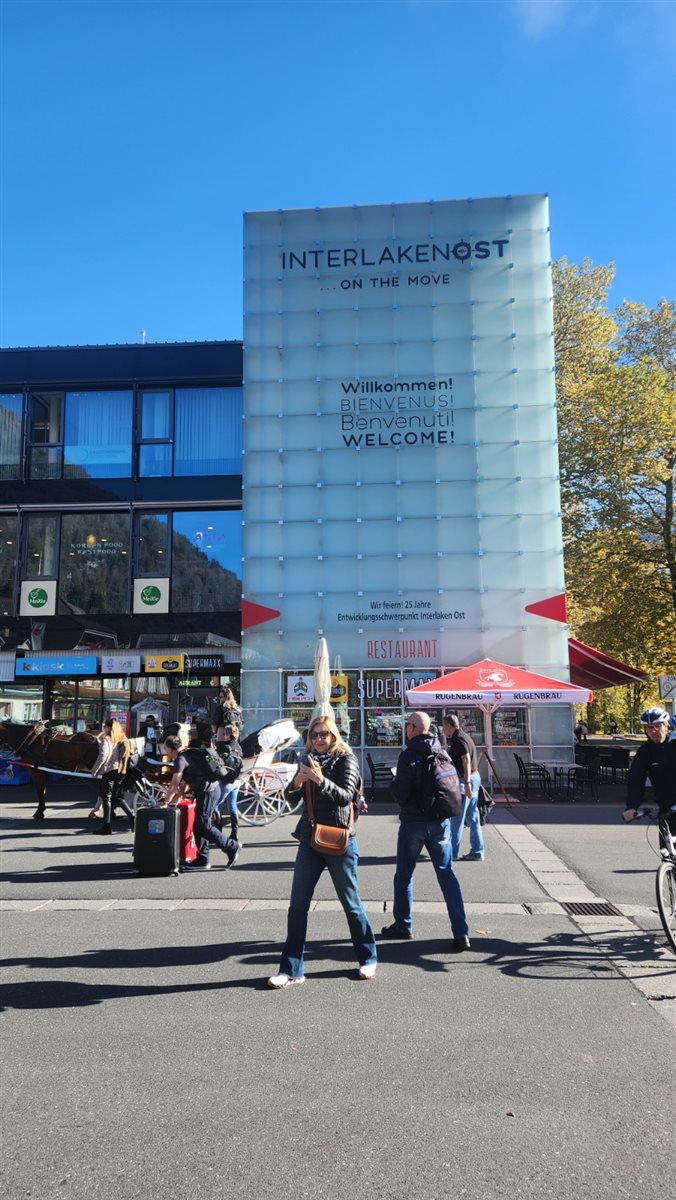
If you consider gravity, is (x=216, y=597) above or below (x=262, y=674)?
above

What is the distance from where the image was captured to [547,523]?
2006 cm

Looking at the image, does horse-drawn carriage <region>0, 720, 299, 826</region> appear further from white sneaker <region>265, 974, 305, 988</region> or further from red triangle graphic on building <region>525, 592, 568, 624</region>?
white sneaker <region>265, 974, 305, 988</region>

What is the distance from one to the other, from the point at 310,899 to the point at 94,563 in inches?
693

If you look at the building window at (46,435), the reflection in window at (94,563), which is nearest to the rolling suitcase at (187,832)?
the reflection in window at (94,563)

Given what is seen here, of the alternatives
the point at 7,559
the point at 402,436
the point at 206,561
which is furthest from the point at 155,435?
the point at 402,436

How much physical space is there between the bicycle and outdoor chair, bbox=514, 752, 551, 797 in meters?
10.9

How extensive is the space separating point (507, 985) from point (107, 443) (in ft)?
63.4

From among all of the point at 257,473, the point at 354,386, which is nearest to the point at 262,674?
the point at 257,473

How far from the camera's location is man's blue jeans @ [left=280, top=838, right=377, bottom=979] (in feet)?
18.5

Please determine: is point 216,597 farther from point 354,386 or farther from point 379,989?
point 379,989

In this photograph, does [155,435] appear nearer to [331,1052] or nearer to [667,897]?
[667,897]

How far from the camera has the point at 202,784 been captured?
962 centimetres

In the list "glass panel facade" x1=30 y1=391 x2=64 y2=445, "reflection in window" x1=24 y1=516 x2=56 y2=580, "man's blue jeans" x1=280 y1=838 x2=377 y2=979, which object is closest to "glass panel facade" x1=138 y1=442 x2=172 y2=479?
"glass panel facade" x1=30 y1=391 x2=64 y2=445

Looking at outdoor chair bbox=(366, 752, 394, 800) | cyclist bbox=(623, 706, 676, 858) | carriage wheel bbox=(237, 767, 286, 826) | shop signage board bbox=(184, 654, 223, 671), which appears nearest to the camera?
cyclist bbox=(623, 706, 676, 858)
